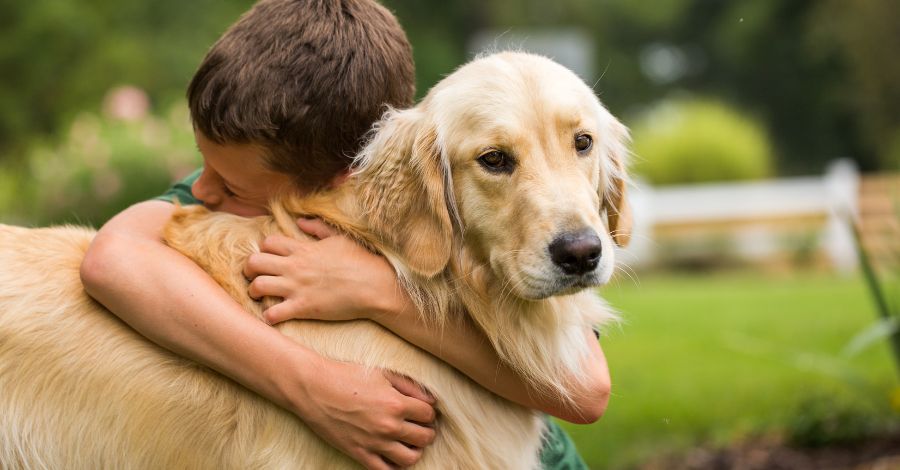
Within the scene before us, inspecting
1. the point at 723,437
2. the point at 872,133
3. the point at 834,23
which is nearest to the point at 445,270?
the point at 723,437

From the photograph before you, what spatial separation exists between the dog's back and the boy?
62 mm

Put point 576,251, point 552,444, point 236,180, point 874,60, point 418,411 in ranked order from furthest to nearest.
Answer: point 874,60 < point 552,444 < point 236,180 < point 418,411 < point 576,251

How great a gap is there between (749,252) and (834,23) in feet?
61.1

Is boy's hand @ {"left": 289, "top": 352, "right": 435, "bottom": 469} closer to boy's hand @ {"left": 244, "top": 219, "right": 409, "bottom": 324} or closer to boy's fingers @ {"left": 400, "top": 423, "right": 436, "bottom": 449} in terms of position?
boy's fingers @ {"left": 400, "top": 423, "right": 436, "bottom": 449}

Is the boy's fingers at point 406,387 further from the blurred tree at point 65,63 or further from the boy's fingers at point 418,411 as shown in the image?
the blurred tree at point 65,63

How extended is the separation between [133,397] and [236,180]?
0.73 m

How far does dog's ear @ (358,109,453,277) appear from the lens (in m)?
2.60

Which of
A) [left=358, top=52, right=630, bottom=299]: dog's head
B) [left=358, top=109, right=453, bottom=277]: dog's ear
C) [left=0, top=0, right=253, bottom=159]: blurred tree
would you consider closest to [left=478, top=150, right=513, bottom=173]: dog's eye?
[left=358, top=52, right=630, bottom=299]: dog's head

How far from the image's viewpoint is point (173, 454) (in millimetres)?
2516

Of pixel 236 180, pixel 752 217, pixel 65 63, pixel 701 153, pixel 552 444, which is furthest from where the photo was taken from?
pixel 65 63

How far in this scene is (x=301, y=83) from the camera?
2703 millimetres

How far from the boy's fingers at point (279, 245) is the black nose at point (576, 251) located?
74cm

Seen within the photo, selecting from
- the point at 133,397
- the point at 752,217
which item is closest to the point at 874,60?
the point at 752,217

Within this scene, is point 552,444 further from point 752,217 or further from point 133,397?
point 752,217
